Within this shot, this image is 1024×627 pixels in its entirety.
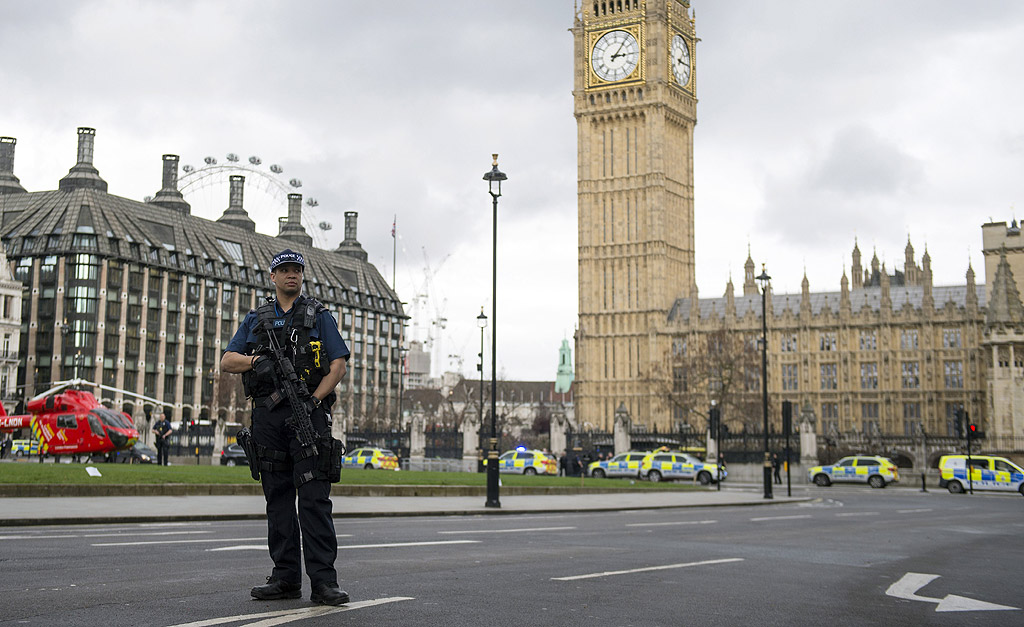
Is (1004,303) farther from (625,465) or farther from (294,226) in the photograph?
(294,226)

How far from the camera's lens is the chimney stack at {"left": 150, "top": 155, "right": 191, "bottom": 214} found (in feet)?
338

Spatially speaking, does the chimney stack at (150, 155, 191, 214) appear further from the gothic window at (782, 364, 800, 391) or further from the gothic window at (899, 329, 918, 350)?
the gothic window at (899, 329, 918, 350)

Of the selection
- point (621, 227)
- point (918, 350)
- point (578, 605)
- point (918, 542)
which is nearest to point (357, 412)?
point (621, 227)

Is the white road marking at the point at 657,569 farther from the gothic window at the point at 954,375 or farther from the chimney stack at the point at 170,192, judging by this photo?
the chimney stack at the point at 170,192

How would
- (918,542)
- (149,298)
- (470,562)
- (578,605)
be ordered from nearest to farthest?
1. (578,605)
2. (470,562)
3. (918,542)
4. (149,298)

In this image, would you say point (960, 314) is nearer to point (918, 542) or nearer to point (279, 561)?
point (918, 542)

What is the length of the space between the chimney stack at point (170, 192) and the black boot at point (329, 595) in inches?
3965

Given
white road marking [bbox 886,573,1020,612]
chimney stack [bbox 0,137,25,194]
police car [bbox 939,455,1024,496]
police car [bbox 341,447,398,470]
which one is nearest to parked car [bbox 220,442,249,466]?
police car [bbox 341,447,398,470]

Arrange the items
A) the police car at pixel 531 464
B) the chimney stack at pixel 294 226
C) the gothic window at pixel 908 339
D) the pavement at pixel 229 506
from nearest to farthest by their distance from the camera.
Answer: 1. the pavement at pixel 229 506
2. the police car at pixel 531 464
3. the gothic window at pixel 908 339
4. the chimney stack at pixel 294 226

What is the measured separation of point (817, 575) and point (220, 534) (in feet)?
20.2

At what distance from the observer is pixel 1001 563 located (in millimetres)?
11891

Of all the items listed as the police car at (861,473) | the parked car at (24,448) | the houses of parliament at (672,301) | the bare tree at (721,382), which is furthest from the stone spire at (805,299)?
the parked car at (24,448)

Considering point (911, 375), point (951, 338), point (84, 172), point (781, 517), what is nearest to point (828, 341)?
point (911, 375)

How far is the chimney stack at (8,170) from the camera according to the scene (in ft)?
310
